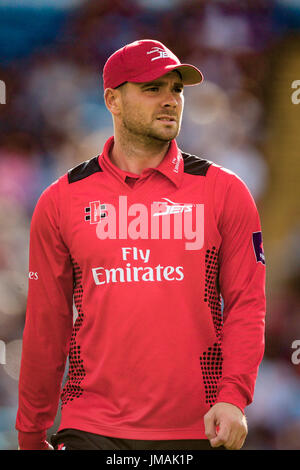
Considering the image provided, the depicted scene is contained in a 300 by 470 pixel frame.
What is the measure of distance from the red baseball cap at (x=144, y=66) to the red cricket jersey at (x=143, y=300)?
28cm

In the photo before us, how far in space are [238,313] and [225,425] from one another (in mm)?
378

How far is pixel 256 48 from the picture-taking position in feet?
13.0

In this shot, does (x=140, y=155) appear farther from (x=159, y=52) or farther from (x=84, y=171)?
(x=159, y=52)

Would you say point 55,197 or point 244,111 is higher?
point 244,111

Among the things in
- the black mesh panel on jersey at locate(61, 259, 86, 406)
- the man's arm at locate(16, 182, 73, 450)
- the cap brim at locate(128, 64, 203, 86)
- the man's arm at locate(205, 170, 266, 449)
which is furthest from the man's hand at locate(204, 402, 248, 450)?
the cap brim at locate(128, 64, 203, 86)

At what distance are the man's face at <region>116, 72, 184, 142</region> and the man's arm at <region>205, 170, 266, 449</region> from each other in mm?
292

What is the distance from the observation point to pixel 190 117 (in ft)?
13.1

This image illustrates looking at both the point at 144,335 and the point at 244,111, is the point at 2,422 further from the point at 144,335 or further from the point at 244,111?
the point at 244,111

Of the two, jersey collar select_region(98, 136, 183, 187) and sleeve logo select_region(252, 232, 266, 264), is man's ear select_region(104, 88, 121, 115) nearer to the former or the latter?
jersey collar select_region(98, 136, 183, 187)

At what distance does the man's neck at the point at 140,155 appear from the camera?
8.82 feet

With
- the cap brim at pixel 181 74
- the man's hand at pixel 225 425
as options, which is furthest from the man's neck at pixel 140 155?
the man's hand at pixel 225 425

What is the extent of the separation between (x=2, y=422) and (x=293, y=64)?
243 centimetres
